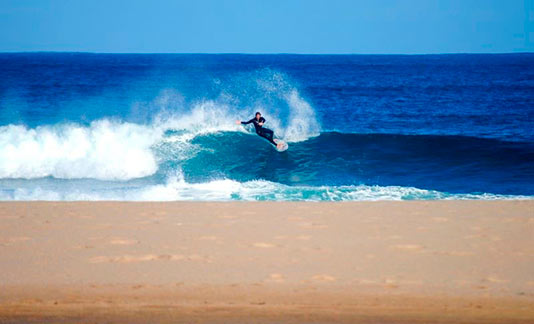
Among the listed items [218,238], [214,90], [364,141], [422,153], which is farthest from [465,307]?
[214,90]

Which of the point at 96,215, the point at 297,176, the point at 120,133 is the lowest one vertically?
the point at 96,215

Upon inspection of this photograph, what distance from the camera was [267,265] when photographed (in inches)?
244

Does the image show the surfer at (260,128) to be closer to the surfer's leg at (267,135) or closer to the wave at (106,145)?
the surfer's leg at (267,135)

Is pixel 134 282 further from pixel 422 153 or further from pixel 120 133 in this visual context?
pixel 422 153

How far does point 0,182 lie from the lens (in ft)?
46.6

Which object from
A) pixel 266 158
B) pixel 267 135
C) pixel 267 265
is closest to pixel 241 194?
pixel 267 135

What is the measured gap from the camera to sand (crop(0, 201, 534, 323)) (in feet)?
17.3

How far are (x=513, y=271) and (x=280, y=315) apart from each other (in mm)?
2612

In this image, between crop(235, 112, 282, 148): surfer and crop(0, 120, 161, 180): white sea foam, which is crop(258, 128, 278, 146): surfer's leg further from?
crop(0, 120, 161, 180): white sea foam

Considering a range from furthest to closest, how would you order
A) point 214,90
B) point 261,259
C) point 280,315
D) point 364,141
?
1. point 214,90
2. point 364,141
3. point 261,259
4. point 280,315

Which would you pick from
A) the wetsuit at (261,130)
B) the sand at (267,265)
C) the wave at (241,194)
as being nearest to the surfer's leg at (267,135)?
the wetsuit at (261,130)

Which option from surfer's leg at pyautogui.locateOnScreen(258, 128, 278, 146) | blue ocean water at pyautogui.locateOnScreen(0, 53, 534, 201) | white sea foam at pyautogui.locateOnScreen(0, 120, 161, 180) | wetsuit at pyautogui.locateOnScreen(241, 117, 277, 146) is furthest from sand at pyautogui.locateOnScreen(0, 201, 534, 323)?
surfer's leg at pyautogui.locateOnScreen(258, 128, 278, 146)

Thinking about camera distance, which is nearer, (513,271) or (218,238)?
(513,271)

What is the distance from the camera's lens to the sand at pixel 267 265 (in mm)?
5258
